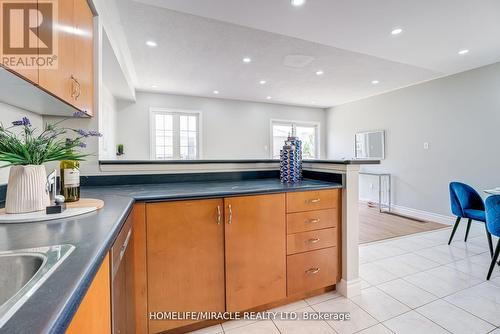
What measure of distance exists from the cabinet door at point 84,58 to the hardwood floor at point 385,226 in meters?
3.13

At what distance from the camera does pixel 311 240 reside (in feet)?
5.54

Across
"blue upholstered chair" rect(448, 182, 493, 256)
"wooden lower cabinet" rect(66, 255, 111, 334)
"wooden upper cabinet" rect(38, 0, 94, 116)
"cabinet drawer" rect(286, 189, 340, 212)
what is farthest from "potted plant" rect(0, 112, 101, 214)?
"blue upholstered chair" rect(448, 182, 493, 256)

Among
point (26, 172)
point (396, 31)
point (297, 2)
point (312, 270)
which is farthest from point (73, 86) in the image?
point (396, 31)

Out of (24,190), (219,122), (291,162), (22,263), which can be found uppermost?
(219,122)

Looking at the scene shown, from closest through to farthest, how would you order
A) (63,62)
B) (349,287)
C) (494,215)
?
1. (63,62)
2. (349,287)
3. (494,215)

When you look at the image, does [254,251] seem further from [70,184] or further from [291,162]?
[70,184]

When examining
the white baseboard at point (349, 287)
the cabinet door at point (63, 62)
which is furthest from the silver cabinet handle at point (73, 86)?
the white baseboard at point (349, 287)

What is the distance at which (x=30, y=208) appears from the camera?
0.98m

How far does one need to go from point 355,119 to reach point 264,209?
499 centimetres

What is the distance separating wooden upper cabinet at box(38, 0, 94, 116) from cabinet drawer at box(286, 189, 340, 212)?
1.41 meters

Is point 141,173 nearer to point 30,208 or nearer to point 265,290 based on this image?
point 30,208

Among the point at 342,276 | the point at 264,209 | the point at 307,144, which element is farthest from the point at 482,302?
the point at 307,144

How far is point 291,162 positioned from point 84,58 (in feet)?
5.43

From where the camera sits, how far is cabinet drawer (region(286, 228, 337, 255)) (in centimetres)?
163
